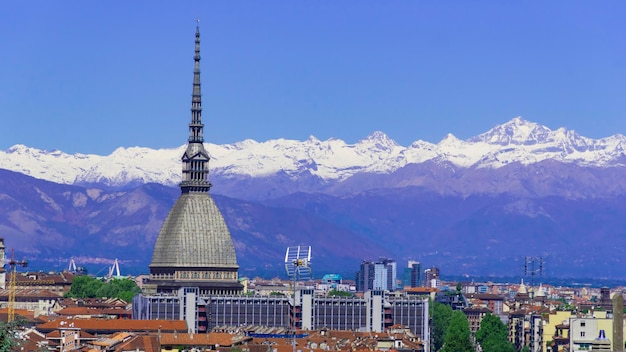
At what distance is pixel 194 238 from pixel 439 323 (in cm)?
2338

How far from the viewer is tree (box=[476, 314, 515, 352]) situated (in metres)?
149

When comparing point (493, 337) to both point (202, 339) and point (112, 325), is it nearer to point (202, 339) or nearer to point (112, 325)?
point (112, 325)

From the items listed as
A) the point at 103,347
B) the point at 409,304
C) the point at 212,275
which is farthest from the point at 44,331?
the point at 212,275

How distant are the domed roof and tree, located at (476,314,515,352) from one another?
27204 mm

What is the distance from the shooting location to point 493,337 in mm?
159750

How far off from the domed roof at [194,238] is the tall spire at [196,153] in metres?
→ 1.05

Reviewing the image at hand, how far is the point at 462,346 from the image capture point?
141 m

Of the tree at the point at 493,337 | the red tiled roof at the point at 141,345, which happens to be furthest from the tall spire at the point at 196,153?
the red tiled roof at the point at 141,345

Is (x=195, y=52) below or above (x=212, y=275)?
above

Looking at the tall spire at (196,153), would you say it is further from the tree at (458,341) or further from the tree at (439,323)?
the tree at (458,341)

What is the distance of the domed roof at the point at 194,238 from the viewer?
188125 mm

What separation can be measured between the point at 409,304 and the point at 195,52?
4292 cm

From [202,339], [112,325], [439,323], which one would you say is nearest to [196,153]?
[439,323]

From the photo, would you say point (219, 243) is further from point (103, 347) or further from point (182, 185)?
point (103, 347)
